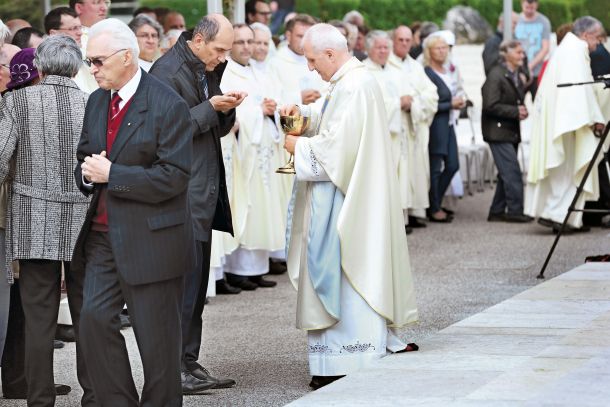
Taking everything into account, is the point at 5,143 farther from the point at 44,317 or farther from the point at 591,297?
the point at 591,297

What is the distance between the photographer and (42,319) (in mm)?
→ 7125

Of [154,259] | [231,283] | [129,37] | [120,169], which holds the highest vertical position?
[129,37]

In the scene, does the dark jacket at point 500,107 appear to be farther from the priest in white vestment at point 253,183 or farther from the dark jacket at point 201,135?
the dark jacket at point 201,135

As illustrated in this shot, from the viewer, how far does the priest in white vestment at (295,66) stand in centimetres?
1262

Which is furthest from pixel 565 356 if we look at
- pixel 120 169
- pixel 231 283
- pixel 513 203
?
pixel 513 203

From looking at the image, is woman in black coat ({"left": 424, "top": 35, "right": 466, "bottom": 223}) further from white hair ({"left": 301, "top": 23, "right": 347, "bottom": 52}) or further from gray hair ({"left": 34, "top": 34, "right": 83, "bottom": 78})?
gray hair ({"left": 34, "top": 34, "right": 83, "bottom": 78})

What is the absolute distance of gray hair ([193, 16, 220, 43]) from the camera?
7758 mm

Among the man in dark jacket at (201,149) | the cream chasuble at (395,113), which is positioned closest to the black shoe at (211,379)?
the man in dark jacket at (201,149)

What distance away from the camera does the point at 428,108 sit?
1527cm

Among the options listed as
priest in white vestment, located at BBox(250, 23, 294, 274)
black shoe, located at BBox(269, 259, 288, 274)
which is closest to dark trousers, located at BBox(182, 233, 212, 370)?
priest in white vestment, located at BBox(250, 23, 294, 274)

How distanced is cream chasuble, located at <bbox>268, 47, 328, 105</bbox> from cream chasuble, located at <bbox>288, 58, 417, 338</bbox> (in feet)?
16.0

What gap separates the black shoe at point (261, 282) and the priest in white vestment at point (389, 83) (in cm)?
323

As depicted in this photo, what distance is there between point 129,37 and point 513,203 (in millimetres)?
9949

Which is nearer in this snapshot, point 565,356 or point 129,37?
point 129,37
